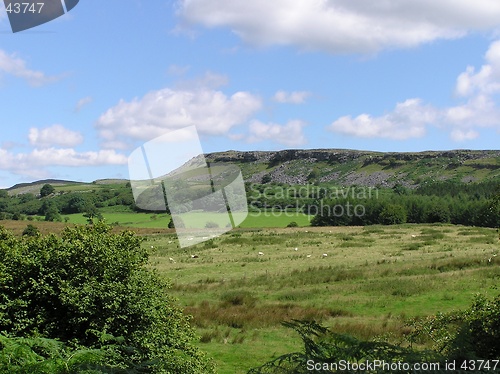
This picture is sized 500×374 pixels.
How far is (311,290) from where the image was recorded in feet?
106

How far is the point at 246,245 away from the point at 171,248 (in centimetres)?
935

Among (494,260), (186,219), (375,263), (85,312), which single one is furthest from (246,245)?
(85,312)

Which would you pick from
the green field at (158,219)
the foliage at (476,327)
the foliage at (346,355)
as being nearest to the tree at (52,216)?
the green field at (158,219)

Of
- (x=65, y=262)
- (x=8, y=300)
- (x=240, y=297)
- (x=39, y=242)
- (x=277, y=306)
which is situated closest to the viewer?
(x=8, y=300)

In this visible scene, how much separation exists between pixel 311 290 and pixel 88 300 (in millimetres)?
20617

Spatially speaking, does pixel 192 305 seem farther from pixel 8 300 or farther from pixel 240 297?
pixel 8 300

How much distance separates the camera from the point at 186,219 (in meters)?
18.5

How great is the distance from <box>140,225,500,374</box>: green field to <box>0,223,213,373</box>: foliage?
4838mm

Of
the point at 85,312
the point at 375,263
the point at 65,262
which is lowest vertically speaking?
the point at 375,263

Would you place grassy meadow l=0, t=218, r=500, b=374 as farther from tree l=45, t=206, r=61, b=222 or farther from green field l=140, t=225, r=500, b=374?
tree l=45, t=206, r=61, b=222

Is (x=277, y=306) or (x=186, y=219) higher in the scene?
(x=186, y=219)

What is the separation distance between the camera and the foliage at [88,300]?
13.6 m

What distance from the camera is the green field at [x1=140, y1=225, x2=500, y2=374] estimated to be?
2266 centimetres

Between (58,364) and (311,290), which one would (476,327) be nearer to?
(58,364)
